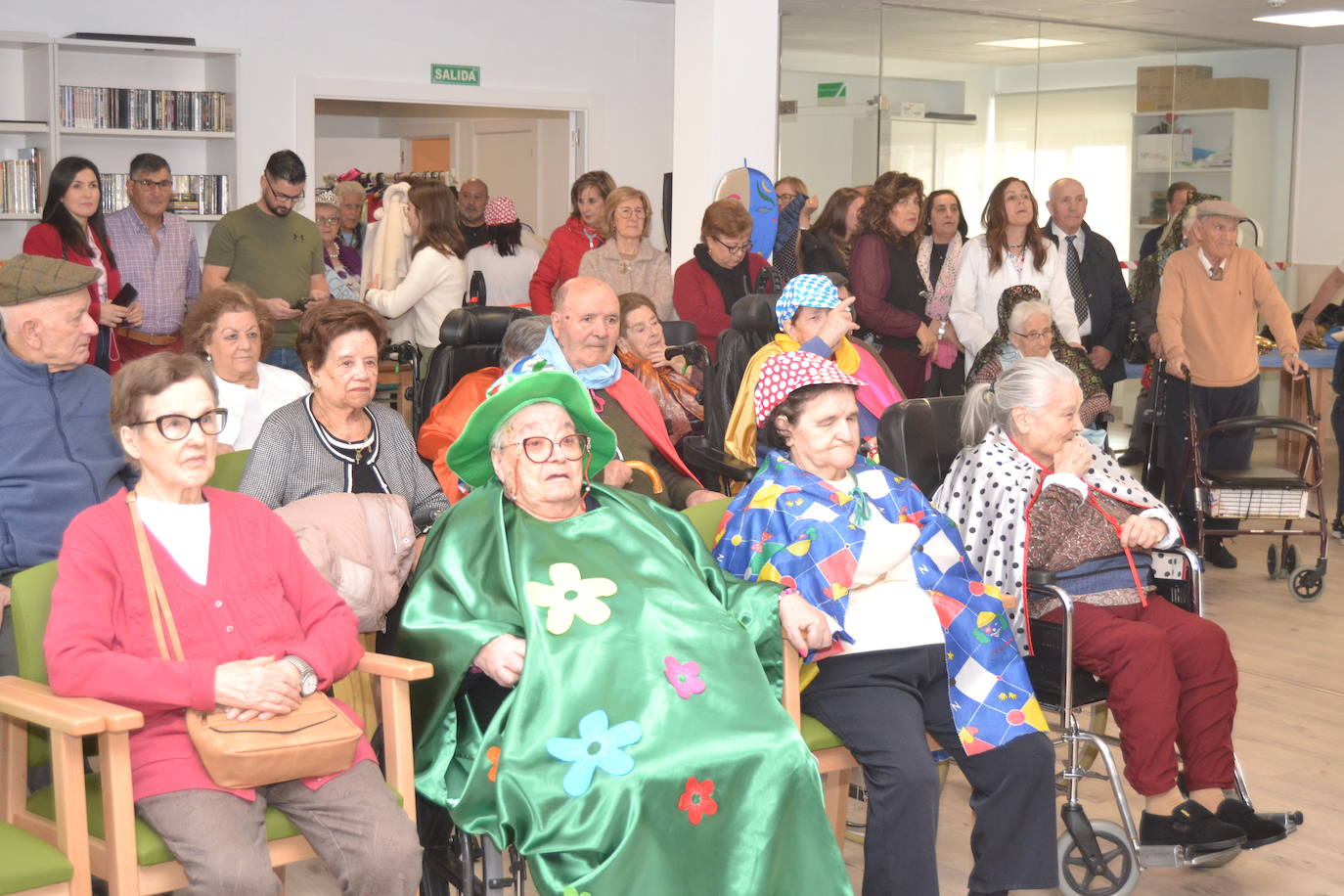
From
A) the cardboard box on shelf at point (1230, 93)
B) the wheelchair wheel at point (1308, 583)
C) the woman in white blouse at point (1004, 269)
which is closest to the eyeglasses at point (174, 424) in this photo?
the woman in white blouse at point (1004, 269)

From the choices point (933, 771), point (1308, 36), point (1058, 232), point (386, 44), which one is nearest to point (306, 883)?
point (933, 771)

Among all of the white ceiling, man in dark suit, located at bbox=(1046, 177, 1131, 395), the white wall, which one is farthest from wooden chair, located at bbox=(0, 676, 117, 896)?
the white ceiling

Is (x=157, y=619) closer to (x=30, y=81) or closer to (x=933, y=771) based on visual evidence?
(x=933, y=771)

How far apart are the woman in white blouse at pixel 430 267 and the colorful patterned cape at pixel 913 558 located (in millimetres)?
3071

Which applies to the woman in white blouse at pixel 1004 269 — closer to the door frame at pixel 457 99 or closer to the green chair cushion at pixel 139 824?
the door frame at pixel 457 99

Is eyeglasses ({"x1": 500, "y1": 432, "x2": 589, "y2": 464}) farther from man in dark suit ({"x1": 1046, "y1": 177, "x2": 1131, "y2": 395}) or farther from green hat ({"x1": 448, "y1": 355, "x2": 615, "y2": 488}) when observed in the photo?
man in dark suit ({"x1": 1046, "y1": 177, "x2": 1131, "y2": 395})

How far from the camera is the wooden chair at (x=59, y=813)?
2088 mm

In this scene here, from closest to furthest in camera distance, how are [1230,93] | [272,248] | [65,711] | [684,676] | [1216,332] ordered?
[65,711]
[684,676]
[272,248]
[1216,332]
[1230,93]

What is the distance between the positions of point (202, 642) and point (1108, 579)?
2003mm

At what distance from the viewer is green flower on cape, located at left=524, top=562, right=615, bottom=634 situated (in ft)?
8.20

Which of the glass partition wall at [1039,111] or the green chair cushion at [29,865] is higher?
the glass partition wall at [1039,111]

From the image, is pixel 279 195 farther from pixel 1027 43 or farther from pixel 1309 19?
pixel 1309 19

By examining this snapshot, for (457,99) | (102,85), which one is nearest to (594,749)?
(102,85)

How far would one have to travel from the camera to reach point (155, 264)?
6.09m
